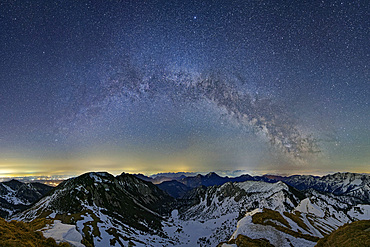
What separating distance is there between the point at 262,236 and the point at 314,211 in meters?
188

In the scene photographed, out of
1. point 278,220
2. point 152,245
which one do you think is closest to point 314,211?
point 152,245

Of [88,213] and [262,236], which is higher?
[262,236]

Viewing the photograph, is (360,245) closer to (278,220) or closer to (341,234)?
(341,234)

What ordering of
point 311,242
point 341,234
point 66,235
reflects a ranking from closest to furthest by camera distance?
1. point 341,234
2. point 311,242
3. point 66,235

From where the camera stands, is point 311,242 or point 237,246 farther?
point 311,242

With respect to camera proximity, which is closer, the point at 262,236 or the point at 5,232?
the point at 5,232

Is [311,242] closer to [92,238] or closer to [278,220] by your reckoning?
[278,220]

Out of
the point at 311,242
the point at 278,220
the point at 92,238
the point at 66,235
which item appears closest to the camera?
the point at 311,242

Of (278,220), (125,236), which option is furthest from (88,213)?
(278,220)

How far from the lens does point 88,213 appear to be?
196 meters

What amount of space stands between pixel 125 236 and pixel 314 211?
177m

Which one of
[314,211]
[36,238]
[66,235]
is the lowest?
[314,211]

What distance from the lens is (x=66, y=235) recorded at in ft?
177

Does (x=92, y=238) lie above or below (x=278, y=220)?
below
